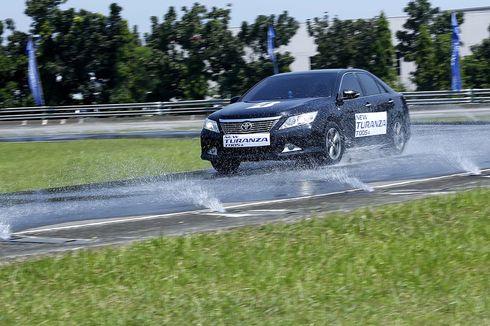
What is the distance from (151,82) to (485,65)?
1768cm

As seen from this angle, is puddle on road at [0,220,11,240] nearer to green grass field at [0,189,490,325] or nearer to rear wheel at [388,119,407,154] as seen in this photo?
green grass field at [0,189,490,325]

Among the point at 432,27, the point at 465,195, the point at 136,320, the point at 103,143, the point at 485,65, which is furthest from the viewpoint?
the point at 432,27

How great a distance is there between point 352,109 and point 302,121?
137 cm

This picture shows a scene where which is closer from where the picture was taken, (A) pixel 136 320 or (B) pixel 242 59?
(A) pixel 136 320

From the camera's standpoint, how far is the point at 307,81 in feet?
47.8

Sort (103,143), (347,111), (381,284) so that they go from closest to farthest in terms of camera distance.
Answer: (381,284)
(347,111)
(103,143)

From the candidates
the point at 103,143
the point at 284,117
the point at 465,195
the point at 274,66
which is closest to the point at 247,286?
the point at 465,195

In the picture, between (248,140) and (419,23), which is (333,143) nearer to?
(248,140)

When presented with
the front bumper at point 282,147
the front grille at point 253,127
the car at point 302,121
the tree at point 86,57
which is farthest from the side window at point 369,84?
the tree at point 86,57

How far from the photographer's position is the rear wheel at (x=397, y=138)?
1545cm

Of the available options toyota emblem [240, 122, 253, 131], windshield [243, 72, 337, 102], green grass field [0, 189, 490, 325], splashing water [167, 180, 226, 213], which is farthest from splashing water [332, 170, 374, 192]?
green grass field [0, 189, 490, 325]

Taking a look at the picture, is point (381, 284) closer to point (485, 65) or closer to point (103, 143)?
point (103, 143)

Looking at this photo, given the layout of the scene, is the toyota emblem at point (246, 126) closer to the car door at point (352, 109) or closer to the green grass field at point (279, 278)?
the car door at point (352, 109)

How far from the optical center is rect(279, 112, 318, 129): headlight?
520 inches
